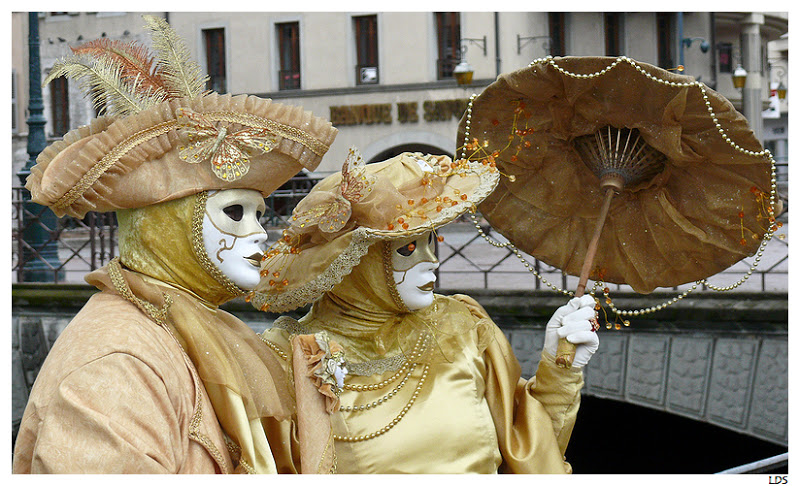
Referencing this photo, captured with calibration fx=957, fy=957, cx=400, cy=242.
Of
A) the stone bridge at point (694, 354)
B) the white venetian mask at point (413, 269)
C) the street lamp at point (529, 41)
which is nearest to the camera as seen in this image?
the white venetian mask at point (413, 269)

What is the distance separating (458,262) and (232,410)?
6684 millimetres

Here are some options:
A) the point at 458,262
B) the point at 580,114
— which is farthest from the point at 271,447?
the point at 458,262

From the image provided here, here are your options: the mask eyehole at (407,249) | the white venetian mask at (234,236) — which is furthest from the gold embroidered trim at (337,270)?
the white venetian mask at (234,236)

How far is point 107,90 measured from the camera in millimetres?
2629

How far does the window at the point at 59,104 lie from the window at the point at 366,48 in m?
5.06

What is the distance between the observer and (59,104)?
659 inches

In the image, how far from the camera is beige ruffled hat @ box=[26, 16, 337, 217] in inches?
97.1

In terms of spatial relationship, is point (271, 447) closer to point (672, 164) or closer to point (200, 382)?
point (200, 382)

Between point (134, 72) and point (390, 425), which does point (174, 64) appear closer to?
point (134, 72)

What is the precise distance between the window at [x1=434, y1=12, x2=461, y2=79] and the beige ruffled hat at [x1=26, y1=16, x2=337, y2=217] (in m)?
13.8

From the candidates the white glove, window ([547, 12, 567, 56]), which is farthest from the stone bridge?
window ([547, 12, 567, 56])

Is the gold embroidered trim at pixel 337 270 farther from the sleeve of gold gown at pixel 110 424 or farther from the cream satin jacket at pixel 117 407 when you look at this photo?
the sleeve of gold gown at pixel 110 424

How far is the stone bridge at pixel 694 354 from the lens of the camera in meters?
6.00

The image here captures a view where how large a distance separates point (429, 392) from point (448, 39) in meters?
13.9
